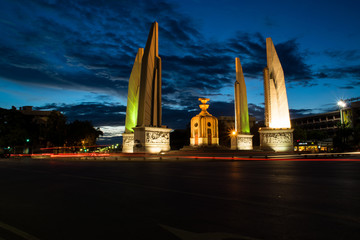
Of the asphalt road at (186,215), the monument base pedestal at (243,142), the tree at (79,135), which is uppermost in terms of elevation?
the tree at (79,135)

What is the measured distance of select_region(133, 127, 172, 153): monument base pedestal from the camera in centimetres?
2806

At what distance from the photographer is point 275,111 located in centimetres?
3453

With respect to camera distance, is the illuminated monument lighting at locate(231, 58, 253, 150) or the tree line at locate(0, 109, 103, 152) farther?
the tree line at locate(0, 109, 103, 152)

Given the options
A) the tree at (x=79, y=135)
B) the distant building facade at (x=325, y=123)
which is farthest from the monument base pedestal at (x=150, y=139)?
the distant building facade at (x=325, y=123)

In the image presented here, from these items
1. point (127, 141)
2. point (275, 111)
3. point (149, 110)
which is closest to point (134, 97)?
point (127, 141)

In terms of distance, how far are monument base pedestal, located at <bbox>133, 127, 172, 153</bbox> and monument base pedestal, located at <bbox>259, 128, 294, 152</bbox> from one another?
1231 cm

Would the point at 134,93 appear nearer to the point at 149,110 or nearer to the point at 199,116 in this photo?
the point at 149,110

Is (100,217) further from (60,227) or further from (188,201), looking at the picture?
(188,201)

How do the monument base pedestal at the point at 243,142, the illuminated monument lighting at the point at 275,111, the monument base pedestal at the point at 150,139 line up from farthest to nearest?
the monument base pedestal at the point at 243,142 < the illuminated monument lighting at the point at 275,111 < the monument base pedestal at the point at 150,139

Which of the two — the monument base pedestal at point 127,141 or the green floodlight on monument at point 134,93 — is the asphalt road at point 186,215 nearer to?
the monument base pedestal at point 127,141

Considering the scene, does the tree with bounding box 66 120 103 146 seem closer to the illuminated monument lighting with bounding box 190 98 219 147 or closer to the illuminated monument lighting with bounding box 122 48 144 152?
the illuminated monument lighting with bounding box 122 48 144 152

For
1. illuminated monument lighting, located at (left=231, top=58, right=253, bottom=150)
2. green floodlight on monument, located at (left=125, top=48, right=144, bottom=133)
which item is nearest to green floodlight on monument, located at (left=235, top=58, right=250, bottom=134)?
illuminated monument lighting, located at (left=231, top=58, right=253, bottom=150)

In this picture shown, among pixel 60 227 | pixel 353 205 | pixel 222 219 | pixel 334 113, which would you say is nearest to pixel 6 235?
pixel 60 227

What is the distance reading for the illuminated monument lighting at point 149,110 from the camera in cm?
2852
